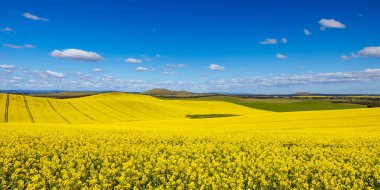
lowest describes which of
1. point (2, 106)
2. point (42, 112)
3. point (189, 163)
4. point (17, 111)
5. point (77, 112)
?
point (77, 112)

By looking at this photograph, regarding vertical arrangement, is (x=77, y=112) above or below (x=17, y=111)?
below

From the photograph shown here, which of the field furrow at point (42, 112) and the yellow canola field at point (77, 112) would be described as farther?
the yellow canola field at point (77, 112)

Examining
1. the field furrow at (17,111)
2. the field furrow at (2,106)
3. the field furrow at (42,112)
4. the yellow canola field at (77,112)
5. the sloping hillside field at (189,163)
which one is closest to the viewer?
the sloping hillside field at (189,163)

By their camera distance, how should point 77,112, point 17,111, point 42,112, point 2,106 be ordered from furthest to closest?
point 77,112, point 2,106, point 42,112, point 17,111

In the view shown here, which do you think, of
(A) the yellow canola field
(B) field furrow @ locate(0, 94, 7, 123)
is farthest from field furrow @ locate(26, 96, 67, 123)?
(B) field furrow @ locate(0, 94, 7, 123)

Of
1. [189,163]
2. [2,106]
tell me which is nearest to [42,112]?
[2,106]

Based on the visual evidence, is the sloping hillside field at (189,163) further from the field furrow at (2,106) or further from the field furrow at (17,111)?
the field furrow at (2,106)

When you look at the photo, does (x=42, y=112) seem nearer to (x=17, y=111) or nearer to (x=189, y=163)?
(x=17, y=111)

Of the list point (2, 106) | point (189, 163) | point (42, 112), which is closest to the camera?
point (189, 163)

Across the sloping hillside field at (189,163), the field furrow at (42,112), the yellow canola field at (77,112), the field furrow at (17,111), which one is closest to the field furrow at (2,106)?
the yellow canola field at (77,112)

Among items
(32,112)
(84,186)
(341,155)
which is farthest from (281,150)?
(32,112)

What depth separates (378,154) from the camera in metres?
12.8

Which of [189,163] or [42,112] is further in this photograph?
[42,112]

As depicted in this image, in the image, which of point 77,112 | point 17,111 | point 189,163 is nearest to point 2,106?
point 17,111
